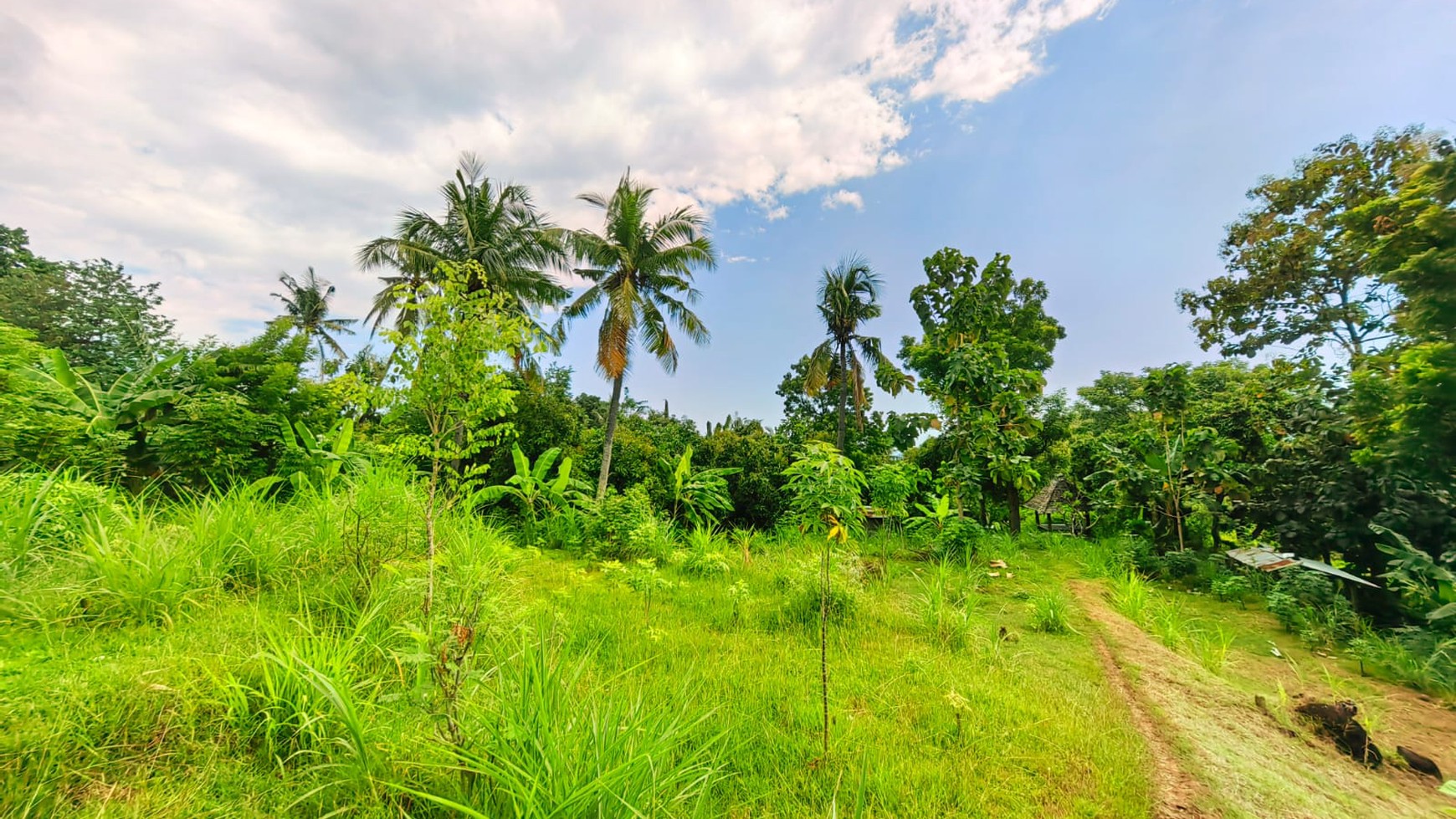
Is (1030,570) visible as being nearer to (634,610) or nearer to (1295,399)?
(1295,399)

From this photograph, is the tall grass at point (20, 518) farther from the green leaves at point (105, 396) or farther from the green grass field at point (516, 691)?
the green leaves at point (105, 396)

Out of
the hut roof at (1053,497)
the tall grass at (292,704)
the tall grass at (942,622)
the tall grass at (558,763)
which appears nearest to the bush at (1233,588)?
the tall grass at (942,622)

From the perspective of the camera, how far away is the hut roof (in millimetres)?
12898

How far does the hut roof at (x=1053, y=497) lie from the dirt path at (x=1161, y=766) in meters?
10.3

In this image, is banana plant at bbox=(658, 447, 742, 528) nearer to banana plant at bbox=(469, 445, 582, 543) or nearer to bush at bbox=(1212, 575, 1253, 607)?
banana plant at bbox=(469, 445, 582, 543)

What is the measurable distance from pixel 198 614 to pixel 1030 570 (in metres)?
9.95

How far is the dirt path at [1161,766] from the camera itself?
2426mm

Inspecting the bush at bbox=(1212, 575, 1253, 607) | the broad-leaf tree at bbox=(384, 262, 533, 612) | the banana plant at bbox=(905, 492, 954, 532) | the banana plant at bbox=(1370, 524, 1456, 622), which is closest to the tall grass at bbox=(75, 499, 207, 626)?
the broad-leaf tree at bbox=(384, 262, 533, 612)

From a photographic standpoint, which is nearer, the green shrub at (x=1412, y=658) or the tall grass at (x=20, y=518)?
the tall grass at (x=20, y=518)

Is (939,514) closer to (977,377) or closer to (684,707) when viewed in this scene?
(977,377)

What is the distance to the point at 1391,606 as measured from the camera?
17.3 feet

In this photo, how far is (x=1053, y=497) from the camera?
13148 millimetres

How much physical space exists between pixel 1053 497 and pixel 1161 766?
40.3ft

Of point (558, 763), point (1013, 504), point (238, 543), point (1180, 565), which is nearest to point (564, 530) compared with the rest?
point (238, 543)
